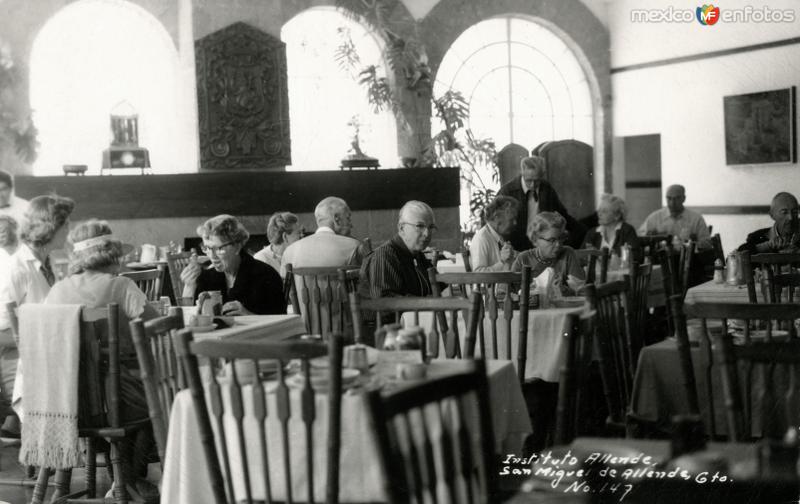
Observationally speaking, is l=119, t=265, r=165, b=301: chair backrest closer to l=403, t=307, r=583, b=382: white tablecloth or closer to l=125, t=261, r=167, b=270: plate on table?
l=125, t=261, r=167, b=270: plate on table

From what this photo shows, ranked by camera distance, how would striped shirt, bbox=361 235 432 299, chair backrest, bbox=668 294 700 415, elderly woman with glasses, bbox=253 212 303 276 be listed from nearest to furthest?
1. chair backrest, bbox=668 294 700 415
2. striped shirt, bbox=361 235 432 299
3. elderly woman with glasses, bbox=253 212 303 276

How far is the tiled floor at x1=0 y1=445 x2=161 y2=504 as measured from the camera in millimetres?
4410

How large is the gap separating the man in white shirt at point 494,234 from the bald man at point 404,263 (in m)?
0.79

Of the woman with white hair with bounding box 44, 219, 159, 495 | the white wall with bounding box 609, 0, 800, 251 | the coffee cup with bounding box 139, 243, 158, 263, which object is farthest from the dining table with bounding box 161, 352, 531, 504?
the white wall with bounding box 609, 0, 800, 251

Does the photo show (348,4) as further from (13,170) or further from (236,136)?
(13,170)

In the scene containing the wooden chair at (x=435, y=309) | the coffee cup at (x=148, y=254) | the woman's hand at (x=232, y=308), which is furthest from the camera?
the coffee cup at (x=148, y=254)

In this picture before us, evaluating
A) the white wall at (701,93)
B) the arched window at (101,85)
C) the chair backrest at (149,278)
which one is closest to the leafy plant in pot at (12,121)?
the arched window at (101,85)

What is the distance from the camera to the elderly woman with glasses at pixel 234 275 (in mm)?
5047

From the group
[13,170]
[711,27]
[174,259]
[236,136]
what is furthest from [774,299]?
[711,27]

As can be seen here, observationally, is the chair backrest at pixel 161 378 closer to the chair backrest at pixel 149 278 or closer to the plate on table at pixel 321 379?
the plate on table at pixel 321 379

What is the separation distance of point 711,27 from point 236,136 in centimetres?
610

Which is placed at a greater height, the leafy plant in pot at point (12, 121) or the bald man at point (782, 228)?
the leafy plant in pot at point (12, 121)

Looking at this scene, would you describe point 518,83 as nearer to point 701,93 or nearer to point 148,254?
point 701,93

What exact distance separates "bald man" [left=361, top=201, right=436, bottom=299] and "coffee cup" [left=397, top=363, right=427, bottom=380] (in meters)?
2.00
